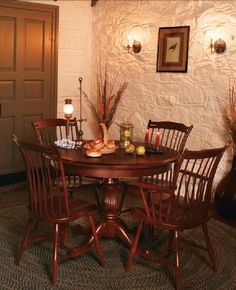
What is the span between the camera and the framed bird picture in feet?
14.7

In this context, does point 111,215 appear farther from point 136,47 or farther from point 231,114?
point 136,47

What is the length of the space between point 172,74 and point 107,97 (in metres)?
1.11

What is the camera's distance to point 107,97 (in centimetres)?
544

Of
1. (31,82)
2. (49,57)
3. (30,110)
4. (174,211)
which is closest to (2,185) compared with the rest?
(30,110)

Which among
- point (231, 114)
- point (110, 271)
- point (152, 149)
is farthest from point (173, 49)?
point (110, 271)

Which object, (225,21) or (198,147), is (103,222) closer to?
(198,147)

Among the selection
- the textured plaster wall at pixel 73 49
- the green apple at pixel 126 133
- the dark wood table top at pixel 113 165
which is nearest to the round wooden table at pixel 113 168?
the dark wood table top at pixel 113 165

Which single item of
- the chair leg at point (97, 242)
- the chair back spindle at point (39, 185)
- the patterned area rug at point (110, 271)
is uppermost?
the chair back spindle at point (39, 185)

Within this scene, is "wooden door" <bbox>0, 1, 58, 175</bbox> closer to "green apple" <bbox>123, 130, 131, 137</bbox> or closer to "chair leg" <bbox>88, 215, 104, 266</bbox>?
"green apple" <bbox>123, 130, 131, 137</bbox>

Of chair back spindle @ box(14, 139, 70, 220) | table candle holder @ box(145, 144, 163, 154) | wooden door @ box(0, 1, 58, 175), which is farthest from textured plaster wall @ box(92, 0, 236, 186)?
chair back spindle @ box(14, 139, 70, 220)

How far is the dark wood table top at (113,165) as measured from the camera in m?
2.83

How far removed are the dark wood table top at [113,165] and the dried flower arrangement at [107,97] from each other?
90.4 inches

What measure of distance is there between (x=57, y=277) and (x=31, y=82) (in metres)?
2.84

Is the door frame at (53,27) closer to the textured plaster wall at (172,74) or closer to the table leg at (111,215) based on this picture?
the textured plaster wall at (172,74)
